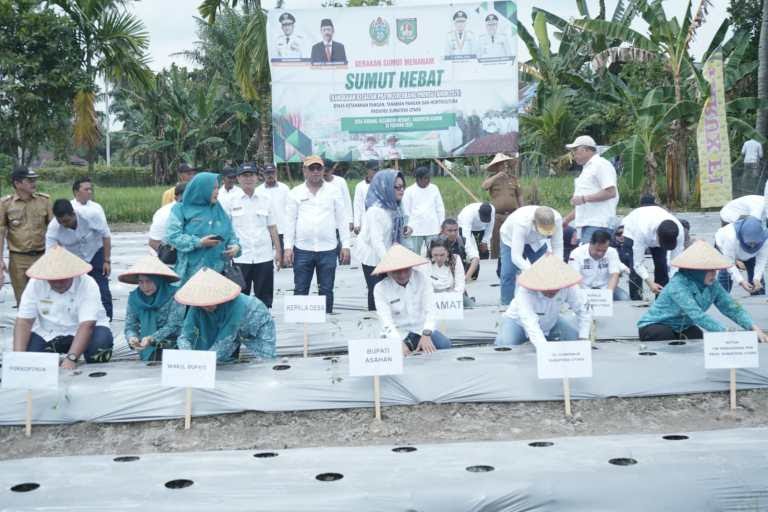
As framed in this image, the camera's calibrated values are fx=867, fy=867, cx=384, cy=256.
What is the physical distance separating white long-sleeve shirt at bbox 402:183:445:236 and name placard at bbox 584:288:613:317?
122 inches

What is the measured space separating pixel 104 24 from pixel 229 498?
12.5m

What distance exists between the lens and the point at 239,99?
28000 mm

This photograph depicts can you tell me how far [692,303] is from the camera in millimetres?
5387

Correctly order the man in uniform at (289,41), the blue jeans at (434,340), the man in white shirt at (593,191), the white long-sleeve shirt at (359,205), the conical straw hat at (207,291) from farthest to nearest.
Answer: the man in uniform at (289,41), the white long-sleeve shirt at (359,205), the man in white shirt at (593,191), the blue jeans at (434,340), the conical straw hat at (207,291)

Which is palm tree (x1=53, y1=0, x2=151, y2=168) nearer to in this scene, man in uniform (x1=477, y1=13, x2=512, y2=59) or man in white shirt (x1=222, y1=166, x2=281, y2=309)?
man in uniform (x1=477, y1=13, x2=512, y2=59)

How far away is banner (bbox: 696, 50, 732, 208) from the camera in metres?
12.6

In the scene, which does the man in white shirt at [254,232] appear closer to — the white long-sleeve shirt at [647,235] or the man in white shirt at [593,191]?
the man in white shirt at [593,191]

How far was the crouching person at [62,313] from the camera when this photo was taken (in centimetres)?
536

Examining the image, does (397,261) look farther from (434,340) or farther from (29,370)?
(29,370)

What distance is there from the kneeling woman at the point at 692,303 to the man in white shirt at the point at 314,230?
2.49 m

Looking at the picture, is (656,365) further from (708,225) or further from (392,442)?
(708,225)

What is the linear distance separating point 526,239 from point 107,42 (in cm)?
1020

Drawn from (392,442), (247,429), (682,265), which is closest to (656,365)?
(682,265)

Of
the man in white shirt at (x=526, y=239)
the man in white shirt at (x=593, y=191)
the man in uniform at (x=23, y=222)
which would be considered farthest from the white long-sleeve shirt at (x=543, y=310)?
the man in uniform at (x=23, y=222)
